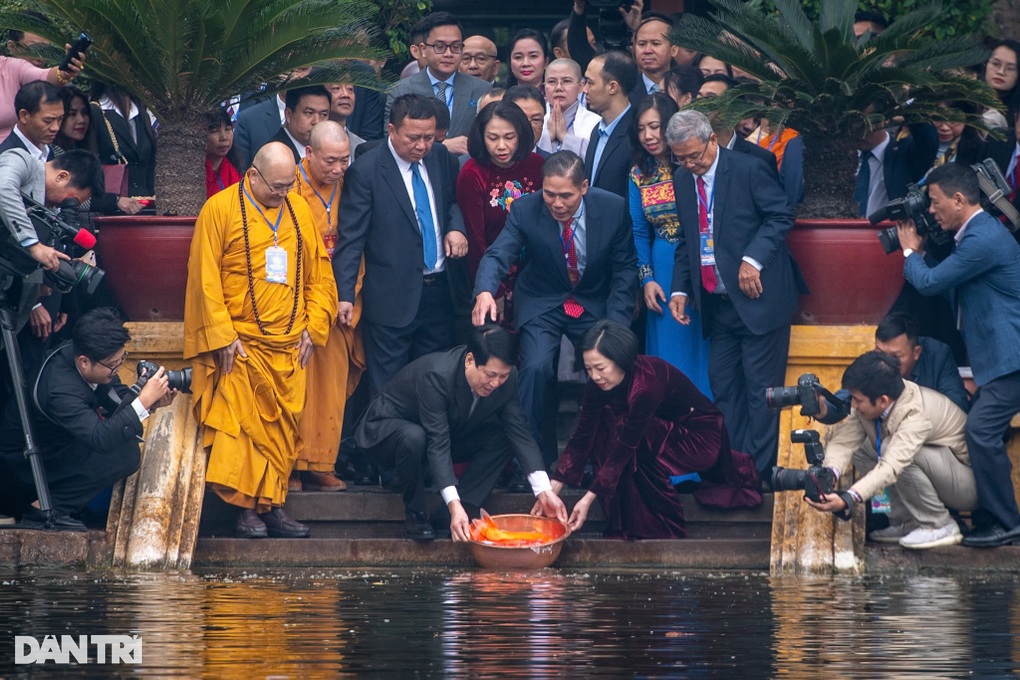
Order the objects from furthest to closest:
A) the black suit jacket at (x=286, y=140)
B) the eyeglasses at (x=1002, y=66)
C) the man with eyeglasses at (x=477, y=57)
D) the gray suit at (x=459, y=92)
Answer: the man with eyeglasses at (x=477, y=57) < the gray suit at (x=459, y=92) < the eyeglasses at (x=1002, y=66) < the black suit jacket at (x=286, y=140)

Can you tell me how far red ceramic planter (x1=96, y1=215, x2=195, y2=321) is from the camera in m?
10.1

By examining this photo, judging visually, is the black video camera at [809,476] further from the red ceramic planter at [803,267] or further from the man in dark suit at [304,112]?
the man in dark suit at [304,112]

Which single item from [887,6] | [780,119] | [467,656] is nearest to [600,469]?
[780,119]

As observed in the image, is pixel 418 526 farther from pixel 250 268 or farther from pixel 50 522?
pixel 50 522

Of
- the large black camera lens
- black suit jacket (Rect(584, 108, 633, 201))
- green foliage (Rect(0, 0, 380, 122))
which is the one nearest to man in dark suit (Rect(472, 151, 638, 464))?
black suit jacket (Rect(584, 108, 633, 201))

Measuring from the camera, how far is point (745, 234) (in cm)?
1021

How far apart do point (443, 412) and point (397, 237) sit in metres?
1.13

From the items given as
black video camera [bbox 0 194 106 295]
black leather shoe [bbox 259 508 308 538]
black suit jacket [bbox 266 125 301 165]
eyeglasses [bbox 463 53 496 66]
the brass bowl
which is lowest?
the brass bowl

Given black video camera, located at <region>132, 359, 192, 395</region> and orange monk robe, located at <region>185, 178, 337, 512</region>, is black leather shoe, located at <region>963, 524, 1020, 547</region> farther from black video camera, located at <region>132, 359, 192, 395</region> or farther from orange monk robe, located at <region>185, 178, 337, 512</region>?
black video camera, located at <region>132, 359, 192, 395</region>

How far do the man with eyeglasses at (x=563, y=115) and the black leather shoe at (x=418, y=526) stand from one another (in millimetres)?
2668

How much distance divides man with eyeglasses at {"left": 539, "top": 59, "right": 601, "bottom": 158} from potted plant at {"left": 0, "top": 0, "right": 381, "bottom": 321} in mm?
1272

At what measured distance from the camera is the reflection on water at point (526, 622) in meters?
6.81

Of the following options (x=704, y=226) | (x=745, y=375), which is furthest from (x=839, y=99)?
(x=745, y=375)

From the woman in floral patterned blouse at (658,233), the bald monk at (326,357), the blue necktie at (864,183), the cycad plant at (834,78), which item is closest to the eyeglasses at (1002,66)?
the cycad plant at (834,78)
